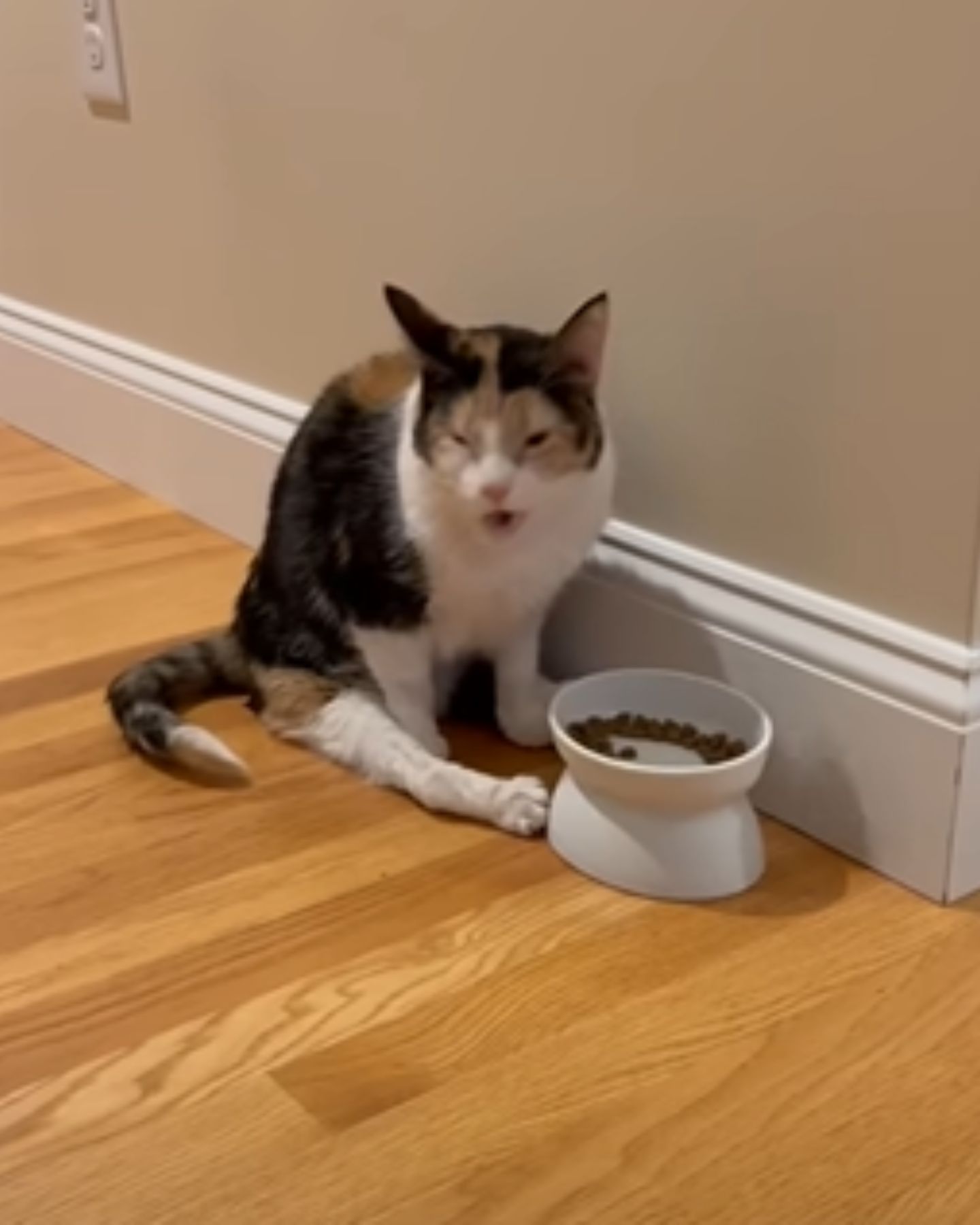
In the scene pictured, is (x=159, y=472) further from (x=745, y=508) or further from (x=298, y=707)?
(x=745, y=508)

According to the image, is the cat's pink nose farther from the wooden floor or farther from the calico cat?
the wooden floor

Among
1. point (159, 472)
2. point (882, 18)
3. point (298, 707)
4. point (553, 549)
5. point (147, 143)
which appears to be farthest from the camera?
point (159, 472)

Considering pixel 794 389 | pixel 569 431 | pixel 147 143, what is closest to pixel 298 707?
pixel 569 431

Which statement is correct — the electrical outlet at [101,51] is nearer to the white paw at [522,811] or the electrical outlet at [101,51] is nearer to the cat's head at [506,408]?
the cat's head at [506,408]

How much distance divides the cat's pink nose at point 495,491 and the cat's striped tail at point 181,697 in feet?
1.09

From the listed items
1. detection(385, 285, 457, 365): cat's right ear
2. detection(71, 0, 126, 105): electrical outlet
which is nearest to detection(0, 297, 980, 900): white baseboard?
detection(385, 285, 457, 365): cat's right ear

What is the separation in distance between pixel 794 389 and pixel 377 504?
1.24 feet

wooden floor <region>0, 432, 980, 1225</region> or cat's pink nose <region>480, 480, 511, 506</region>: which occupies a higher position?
cat's pink nose <region>480, 480, 511, 506</region>

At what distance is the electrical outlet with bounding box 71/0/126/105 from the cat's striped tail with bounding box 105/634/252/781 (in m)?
0.79

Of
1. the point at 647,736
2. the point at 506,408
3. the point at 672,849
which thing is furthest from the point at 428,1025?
the point at 506,408

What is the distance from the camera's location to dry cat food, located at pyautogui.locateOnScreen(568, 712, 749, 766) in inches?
52.5

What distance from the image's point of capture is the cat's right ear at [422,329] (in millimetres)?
1326

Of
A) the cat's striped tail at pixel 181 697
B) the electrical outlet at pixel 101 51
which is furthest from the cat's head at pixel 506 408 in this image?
the electrical outlet at pixel 101 51

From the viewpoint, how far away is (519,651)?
4.92 ft
